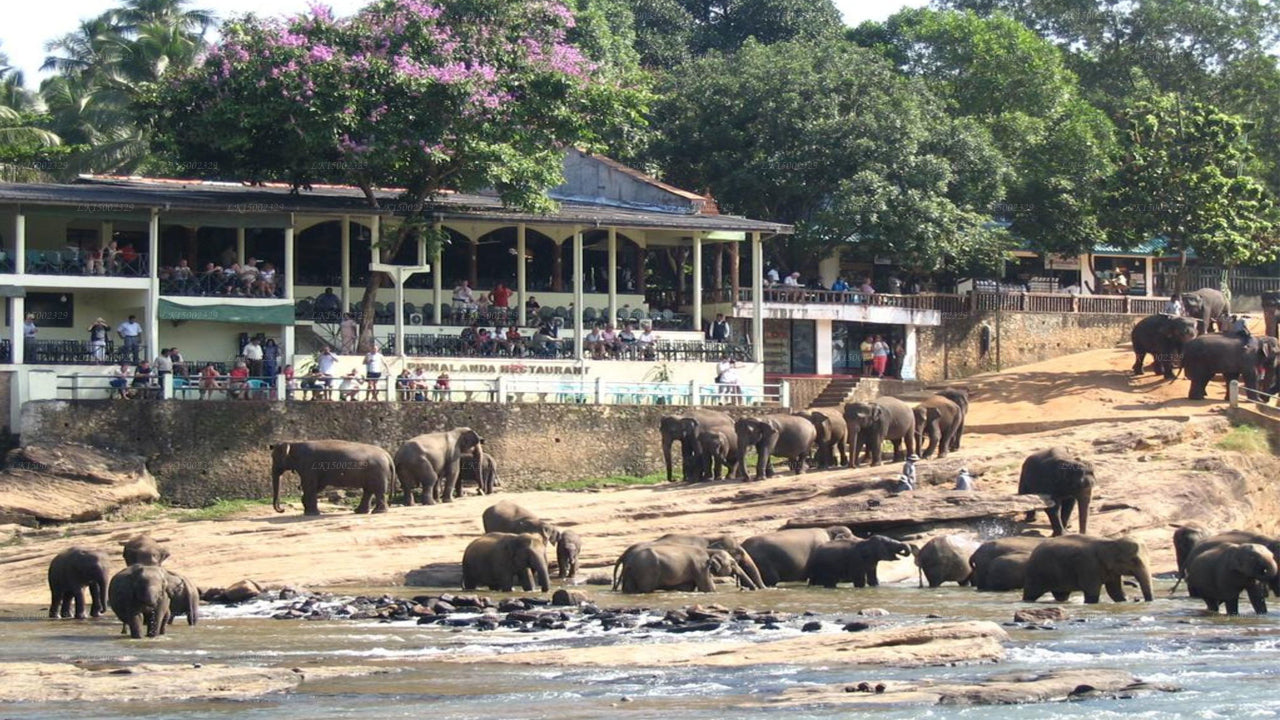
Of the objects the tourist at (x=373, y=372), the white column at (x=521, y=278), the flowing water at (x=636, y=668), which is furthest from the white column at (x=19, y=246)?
the flowing water at (x=636, y=668)

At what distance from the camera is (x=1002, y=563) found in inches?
1176

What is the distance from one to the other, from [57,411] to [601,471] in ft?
34.3

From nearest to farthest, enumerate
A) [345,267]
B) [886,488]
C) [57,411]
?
[886,488]
[57,411]
[345,267]

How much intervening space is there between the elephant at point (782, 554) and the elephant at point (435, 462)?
7.08 metres

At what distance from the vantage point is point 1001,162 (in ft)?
180

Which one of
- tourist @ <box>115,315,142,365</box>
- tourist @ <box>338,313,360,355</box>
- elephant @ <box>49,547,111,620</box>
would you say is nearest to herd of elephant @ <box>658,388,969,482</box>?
tourist @ <box>338,313,360,355</box>

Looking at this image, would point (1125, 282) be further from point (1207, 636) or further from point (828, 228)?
Result: point (1207, 636)

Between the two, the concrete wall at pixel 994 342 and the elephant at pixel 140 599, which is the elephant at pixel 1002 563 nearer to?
the elephant at pixel 140 599

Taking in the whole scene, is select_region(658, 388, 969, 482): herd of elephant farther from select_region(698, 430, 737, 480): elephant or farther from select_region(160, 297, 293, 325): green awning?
select_region(160, 297, 293, 325): green awning

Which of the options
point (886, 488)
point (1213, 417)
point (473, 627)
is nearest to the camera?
point (473, 627)

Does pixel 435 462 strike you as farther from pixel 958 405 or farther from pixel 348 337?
pixel 958 405

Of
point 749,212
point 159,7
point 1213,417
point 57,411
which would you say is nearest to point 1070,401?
point 1213,417

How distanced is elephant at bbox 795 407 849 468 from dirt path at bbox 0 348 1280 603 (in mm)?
1699

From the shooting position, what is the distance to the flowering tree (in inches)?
1650
